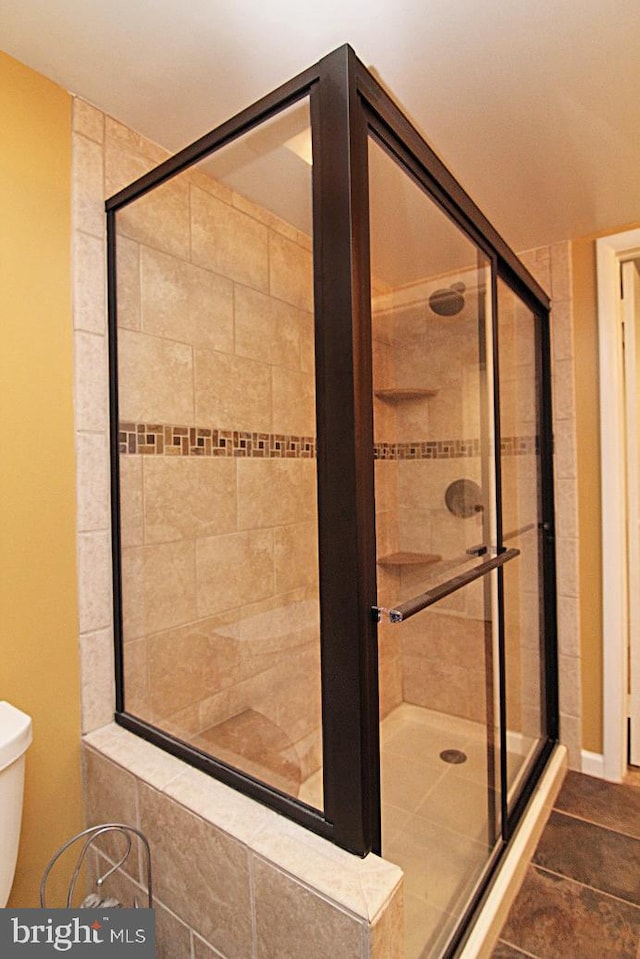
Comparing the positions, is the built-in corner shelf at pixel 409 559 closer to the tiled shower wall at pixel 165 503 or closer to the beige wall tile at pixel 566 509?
the tiled shower wall at pixel 165 503

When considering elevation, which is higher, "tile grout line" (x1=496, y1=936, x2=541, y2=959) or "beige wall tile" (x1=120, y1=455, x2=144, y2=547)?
"beige wall tile" (x1=120, y1=455, x2=144, y2=547)

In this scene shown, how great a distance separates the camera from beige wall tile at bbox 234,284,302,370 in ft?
3.74

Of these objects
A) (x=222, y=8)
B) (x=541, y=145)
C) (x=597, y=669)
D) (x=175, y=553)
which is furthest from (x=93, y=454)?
(x=597, y=669)

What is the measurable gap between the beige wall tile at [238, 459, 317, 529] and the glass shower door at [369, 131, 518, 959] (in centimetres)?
17

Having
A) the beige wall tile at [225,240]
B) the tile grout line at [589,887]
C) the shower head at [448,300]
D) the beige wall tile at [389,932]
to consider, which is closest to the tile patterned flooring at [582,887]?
the tile grout line at [589,887]

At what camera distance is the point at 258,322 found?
1292 millimetres

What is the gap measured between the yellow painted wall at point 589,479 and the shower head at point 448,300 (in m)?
1.05

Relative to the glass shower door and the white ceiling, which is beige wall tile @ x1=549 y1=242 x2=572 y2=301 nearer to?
the white ceiling

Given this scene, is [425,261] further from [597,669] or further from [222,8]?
[597,669]

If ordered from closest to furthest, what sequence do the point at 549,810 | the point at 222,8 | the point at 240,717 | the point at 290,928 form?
the point at 290,928 → the point at 222,8 → the point at 240,717 → the point at 549,810

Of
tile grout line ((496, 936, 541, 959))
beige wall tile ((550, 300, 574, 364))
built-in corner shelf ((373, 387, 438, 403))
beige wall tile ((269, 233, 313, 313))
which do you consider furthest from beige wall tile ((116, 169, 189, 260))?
tile grout line ((496, 936, 541, 959))

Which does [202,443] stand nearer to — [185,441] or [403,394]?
[185,441]

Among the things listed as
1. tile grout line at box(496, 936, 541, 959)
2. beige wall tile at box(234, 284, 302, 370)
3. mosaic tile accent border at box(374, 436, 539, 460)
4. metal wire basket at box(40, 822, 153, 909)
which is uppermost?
beige wall tile at box(234, 284, 302, 370)

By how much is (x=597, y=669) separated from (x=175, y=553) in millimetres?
1866
